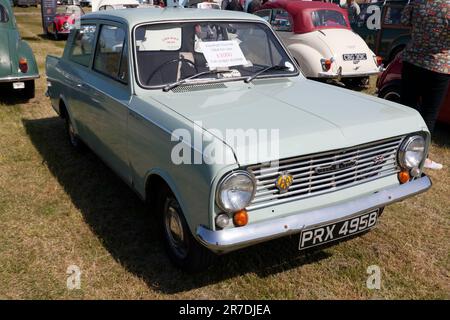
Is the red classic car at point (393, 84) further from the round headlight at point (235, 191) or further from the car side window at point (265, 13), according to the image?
the round headlight at point (235, 191)

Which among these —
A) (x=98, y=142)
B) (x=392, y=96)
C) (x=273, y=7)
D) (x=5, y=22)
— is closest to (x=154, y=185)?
(x=98, y=142)

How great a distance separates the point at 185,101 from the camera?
2.97 m

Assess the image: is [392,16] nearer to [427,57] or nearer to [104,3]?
[427,57]

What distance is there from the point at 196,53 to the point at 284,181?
148cm

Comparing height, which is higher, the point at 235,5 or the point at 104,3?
the point at 235,5

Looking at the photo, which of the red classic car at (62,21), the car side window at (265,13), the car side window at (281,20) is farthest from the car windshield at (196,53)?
the red classic car at (62,21)

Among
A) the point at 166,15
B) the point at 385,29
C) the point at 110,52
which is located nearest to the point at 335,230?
the point at 166,15

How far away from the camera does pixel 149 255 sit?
3.21m

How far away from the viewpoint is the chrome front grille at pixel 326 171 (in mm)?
2422

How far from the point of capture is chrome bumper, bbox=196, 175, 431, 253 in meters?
2.30

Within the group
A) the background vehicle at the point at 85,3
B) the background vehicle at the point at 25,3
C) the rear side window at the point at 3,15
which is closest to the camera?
the rear side window at the point at 3,15

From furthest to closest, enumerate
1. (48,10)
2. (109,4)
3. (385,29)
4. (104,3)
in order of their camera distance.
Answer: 1. (48,10)
2. (104,3)
3. (109,4)
4. (385,29)

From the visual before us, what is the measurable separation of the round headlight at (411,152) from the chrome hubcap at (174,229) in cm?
155

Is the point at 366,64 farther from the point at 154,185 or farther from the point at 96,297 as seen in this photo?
the point at 96,297
